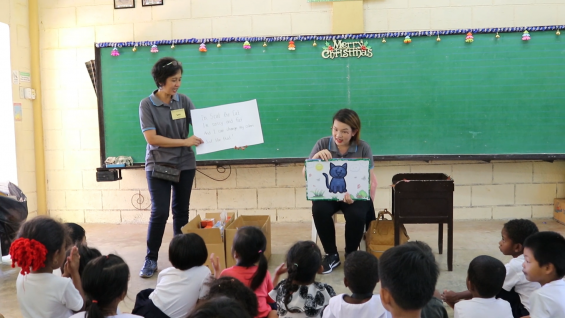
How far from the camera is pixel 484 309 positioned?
1825 mm

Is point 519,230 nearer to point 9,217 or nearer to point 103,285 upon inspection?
point 103,285

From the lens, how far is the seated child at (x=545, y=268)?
181 centimetres

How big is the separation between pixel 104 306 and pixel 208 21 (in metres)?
3.59

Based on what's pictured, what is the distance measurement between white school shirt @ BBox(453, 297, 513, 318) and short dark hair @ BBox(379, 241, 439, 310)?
1.79 ft

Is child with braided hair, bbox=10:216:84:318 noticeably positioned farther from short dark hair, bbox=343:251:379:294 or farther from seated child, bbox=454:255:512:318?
seated child, bbox=454:255:512:318

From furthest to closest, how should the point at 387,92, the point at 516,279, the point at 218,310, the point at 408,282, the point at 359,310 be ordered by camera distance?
the point at 387,92 → the point at 516,279 → the point at 359,310 → the point at 408,282 → the point at 218,310

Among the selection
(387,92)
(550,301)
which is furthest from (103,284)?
(387,92)

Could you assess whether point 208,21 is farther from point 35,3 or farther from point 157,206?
point 157,206

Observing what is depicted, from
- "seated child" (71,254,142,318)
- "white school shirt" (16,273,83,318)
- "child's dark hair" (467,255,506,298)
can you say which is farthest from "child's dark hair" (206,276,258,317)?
"child's dark hair" (467,255,506,298)

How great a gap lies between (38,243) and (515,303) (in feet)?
6.90

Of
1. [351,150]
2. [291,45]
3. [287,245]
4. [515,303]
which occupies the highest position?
[291,45]

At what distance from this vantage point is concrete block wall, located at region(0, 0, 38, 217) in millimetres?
4660

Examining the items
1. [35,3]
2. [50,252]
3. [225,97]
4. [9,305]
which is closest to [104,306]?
[50,252]

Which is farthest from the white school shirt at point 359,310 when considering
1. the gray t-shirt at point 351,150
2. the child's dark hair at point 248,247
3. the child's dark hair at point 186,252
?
the gray t-shirt at point 351,150
